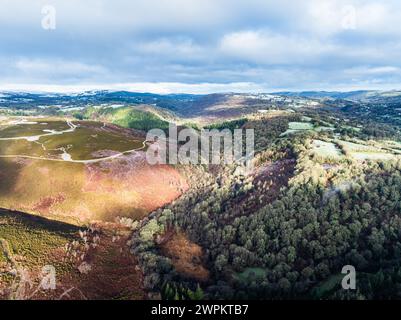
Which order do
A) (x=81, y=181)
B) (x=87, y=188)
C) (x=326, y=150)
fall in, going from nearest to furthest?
(x=87, y=188), (x=81, y=181), (x=326, y=150)

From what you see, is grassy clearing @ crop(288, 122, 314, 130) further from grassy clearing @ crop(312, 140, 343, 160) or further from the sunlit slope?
the sunlit slope

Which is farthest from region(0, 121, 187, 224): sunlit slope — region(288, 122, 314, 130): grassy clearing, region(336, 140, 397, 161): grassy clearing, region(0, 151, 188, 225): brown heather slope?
region(288, 122, 314, 130): grassy clearing

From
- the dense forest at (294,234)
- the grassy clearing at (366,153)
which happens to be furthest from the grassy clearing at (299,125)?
the dense forest at (294,234)

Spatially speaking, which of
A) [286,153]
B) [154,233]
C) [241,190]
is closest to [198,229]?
[154,233]

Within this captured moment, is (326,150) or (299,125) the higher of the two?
(299,125)

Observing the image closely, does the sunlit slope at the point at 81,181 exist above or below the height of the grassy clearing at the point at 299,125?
below

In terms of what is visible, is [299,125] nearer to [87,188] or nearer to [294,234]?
[294,234]

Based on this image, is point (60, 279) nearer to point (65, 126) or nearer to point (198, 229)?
point (198, 229)

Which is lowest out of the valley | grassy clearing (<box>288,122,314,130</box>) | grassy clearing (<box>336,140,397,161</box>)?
the valley

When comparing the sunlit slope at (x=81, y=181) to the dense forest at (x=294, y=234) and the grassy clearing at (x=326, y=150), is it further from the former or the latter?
the grassy clearing at (x=326, y=150)

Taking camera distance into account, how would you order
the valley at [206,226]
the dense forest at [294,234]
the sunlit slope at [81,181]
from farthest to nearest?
the sunlit slope at [81,181] < the valley at [206,226] < the dense forest at [294,234]

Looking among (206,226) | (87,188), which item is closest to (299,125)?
(206,226)
